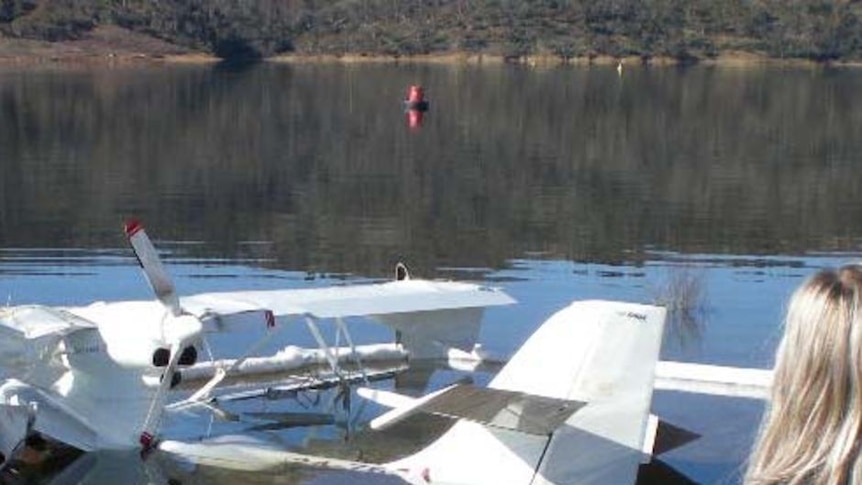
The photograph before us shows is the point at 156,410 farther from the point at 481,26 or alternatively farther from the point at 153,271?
the point at 481,26

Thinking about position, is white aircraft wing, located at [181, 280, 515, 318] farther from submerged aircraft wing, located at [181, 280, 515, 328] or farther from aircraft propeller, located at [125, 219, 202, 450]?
aircraft propeller, located at [125, 219, 202, 450]

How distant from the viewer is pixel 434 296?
15109mm

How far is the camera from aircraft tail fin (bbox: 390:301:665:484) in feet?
31.8

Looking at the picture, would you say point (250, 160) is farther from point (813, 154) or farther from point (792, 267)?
point (792, 267)

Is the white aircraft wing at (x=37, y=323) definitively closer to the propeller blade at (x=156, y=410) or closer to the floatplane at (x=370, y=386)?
the floatplane at (x=370, y=386)

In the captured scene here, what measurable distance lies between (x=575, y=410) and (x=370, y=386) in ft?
19.6

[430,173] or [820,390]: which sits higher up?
[820,390]

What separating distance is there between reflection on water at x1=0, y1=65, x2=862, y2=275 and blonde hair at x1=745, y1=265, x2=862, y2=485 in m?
21.2

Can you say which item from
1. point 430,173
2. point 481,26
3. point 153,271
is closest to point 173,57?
point 481,26

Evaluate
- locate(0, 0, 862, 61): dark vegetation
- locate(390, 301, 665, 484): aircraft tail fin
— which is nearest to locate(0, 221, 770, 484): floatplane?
locate(390, 301, 665, 484): aircraft tail fin

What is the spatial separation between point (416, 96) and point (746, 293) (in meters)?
45.6

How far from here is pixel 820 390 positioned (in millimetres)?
2377

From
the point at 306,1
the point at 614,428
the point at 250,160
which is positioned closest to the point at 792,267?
the point at 614,428

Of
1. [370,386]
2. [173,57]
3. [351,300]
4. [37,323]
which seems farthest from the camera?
[173,57]
